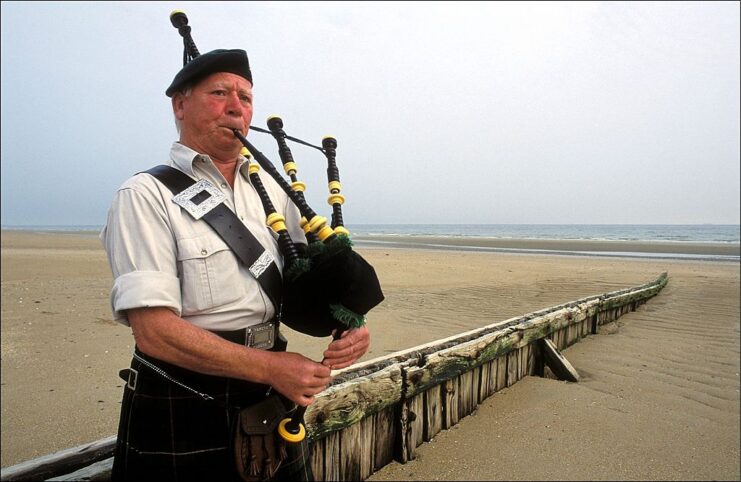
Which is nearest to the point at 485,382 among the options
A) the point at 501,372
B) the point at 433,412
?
the point at 501,372

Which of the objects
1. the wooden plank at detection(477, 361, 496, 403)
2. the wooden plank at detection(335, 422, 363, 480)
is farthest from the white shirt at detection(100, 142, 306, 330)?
the wooden plank at detection(477, 361, 496, 403)

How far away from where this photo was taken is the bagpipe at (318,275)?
1530mm

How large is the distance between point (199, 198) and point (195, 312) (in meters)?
0.40

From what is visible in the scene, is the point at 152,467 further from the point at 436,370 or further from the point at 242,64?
the point at 436,370

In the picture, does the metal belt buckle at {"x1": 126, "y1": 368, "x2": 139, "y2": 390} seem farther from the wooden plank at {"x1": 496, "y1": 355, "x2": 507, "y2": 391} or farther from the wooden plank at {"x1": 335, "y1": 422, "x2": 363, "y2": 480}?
the wooden plank at {"x1": 496, "y1": 355, "x2": 507, "y2": 391}

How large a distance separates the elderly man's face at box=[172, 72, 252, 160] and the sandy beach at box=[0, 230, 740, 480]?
252cm

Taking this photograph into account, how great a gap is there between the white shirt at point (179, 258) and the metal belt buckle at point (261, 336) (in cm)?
3

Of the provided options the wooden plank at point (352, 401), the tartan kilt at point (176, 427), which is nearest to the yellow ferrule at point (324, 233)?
the tartan kilt at point (176, 427)

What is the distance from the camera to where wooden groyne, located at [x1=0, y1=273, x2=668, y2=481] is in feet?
6.98

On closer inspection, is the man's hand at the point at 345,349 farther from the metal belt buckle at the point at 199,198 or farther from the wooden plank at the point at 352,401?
the wooden plank at the point at 352,401

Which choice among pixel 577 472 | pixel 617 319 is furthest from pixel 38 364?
pixel 617 319

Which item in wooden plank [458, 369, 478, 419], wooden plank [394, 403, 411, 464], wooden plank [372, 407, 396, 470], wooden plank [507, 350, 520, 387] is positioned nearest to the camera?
wooden plank [372, 407, 396, 470]

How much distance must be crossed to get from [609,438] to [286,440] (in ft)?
9.82

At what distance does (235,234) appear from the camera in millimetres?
1603
